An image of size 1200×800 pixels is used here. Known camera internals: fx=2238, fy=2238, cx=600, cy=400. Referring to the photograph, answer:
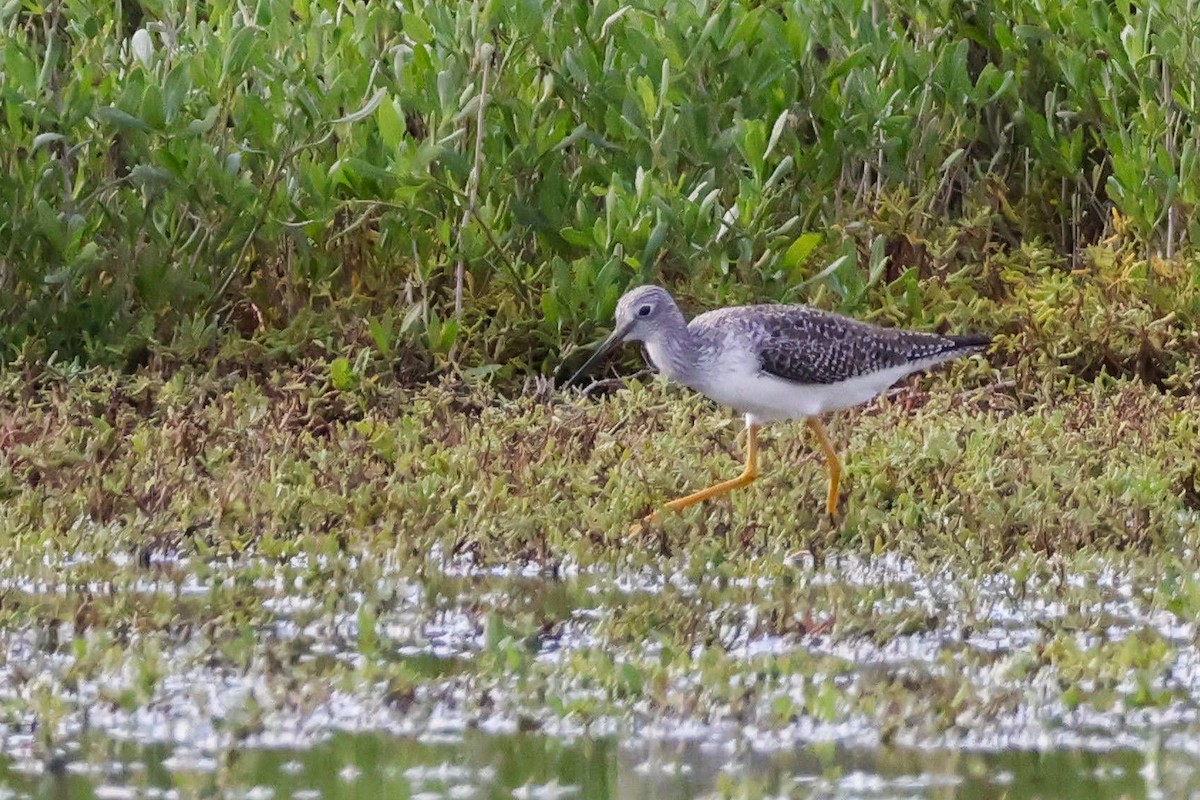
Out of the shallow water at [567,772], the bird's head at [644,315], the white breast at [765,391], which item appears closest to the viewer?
the shallow water at [567,772]

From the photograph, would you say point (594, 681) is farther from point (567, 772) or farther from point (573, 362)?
point (573, 362)

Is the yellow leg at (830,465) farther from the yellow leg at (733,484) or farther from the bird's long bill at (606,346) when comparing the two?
the bird's long bill at (606,346)

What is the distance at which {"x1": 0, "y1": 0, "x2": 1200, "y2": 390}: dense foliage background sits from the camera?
880cm

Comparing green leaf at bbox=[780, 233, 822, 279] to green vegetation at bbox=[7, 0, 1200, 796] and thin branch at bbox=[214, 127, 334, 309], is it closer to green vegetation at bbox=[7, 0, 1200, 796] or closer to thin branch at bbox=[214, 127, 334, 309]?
green vegetation at bbox=[7, 0, 1200, 796]

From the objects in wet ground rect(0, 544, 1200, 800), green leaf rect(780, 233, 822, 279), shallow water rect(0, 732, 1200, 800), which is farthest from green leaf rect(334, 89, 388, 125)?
shallow water rect(0, 732, 1200, 800)

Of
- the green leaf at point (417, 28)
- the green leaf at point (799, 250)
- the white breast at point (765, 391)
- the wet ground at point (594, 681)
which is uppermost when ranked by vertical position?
the green leaf at point (417, 28)

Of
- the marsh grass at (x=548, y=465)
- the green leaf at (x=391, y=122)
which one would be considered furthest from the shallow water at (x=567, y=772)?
the green leaf at (x=391, y=122)

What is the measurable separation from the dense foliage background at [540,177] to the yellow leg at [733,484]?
4.36 feet

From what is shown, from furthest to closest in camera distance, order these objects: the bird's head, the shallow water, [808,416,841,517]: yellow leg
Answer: the bird's head
[808,416,841,517]: yellow leg
the shallow water

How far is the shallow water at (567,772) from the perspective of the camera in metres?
4.54

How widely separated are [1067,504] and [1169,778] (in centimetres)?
257

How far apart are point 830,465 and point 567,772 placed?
115 inches

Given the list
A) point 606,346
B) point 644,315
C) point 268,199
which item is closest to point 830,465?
point 644,315

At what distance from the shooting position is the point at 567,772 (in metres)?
4.75
